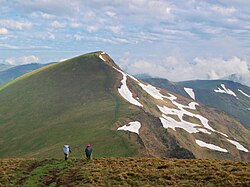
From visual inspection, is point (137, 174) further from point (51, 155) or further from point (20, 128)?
point (20, 128)

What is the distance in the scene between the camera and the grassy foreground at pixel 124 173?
34.7m

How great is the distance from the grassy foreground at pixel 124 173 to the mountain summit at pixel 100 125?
135ft

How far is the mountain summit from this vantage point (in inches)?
3925

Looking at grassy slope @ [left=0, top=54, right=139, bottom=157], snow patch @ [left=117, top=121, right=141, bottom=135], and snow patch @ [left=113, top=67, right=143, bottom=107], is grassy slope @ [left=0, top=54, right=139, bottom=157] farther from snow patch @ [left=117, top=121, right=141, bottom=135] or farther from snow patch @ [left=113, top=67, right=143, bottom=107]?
A: snow patch @ [left=113, top=67, right=143, bottom=107]

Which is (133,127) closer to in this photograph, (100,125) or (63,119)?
(100,125)

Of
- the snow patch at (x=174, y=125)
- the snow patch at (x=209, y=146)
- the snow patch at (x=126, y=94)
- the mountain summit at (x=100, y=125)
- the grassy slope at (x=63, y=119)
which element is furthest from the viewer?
the snow patch at (x=126, y=94)

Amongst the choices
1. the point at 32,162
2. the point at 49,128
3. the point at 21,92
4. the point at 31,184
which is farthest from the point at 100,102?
the point at 31,184

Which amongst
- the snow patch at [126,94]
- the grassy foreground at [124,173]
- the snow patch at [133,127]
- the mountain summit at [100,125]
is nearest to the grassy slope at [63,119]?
the mountain summit at [100,125]

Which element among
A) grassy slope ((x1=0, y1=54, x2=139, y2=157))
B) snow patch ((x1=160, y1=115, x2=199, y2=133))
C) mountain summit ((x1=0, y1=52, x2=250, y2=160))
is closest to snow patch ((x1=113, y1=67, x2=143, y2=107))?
mountain summit ((x1=0, y1=52, x2=250, y2=160))

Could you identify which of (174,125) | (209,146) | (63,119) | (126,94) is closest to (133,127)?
(174,125)

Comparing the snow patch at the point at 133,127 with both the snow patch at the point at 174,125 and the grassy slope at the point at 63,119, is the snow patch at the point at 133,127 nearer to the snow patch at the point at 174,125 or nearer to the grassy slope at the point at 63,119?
the grassy slope at the point at 63,119

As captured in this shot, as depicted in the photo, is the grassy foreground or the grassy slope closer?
the grassy foreground

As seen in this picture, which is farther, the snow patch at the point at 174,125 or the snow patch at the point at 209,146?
the snow patch at the point at 174,125

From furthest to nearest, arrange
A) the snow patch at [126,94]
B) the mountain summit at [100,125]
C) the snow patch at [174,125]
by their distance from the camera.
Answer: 1. the snow patch at [126,94]
2. the snow patch at [174,125]
3. the mountain summit at [100,125]
